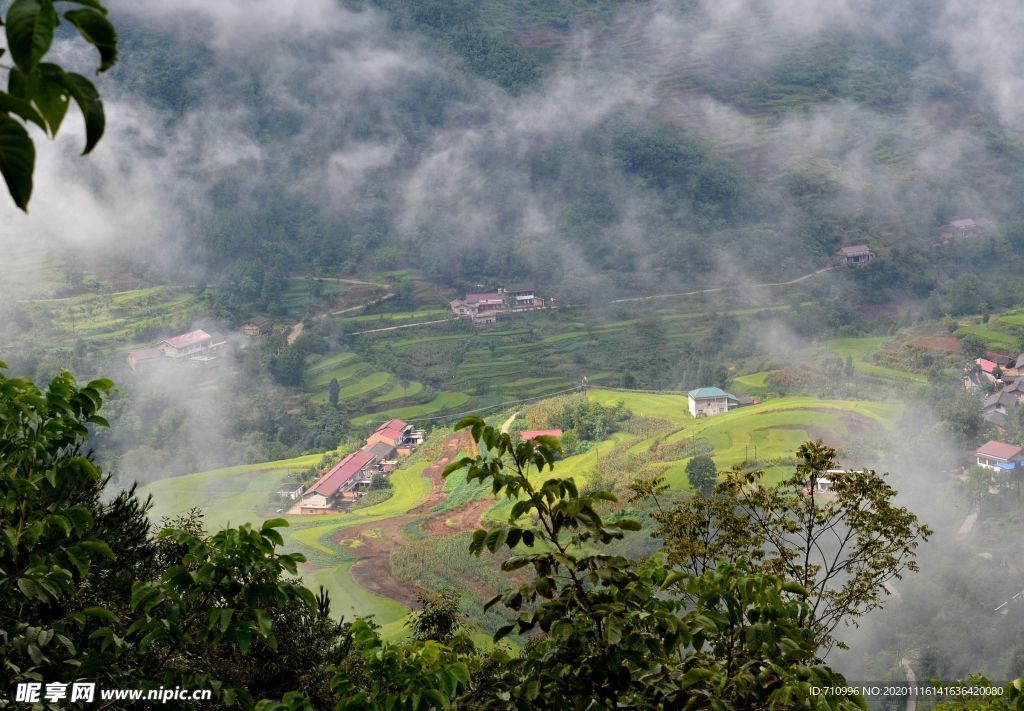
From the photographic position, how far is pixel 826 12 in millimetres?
64062

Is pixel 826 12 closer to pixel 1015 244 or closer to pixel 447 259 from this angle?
pixel 1015 244

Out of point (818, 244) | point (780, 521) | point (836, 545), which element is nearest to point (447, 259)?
point (818, 244)

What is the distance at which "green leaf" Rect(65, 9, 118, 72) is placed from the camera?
36.9 inches

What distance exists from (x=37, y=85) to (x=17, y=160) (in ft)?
0.36

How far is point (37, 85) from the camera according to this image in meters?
0.96

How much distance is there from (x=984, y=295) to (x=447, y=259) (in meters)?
25.0

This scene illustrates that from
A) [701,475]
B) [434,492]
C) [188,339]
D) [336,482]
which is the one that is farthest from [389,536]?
[188,339]

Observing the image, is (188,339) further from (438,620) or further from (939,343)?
(438,620)

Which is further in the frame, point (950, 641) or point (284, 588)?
point (950, 641)

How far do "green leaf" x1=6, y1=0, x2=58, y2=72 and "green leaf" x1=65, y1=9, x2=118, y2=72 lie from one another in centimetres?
Answer: 3

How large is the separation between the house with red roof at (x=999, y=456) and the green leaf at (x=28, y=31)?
25.5m

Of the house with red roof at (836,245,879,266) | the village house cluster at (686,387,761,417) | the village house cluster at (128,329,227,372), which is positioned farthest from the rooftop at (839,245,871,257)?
the village house cluster at (128,329,227,372)

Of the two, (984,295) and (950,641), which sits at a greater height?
(984,295)

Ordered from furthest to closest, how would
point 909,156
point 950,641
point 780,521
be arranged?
point 909,156, point 950,641, point 780,521
